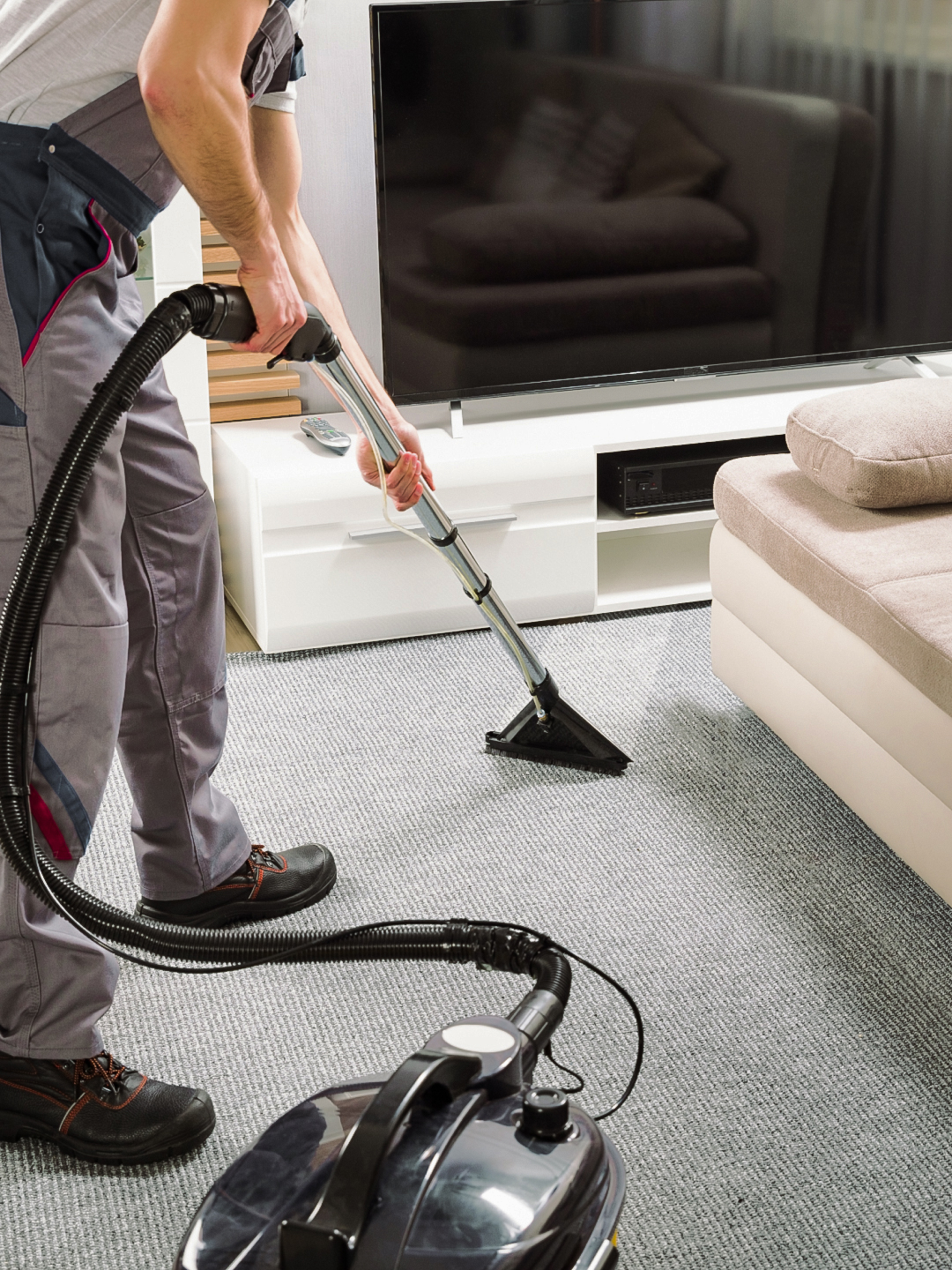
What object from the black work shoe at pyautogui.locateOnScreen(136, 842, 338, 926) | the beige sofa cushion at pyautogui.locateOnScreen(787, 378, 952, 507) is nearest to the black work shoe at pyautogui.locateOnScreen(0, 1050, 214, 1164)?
the black work shoe at pyautogui.locateOnScreen(136, 842, 338, 926)

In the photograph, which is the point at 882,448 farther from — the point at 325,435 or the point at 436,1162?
the point at 436,1162

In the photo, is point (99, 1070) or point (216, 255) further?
point (216, 255)

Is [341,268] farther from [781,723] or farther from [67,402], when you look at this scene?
[67,402]

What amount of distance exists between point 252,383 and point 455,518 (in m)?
0.63

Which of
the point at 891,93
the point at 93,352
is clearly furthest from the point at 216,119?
the point at 891,93

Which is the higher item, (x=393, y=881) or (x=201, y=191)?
(x=201, y=191)

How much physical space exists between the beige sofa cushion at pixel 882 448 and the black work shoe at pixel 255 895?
95 centimetres

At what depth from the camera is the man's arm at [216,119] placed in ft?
3.76

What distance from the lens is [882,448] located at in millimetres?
1959

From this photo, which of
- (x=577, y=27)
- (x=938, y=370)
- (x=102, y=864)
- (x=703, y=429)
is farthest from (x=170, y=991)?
(x=938, y=370)

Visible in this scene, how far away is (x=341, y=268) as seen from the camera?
9.98 ft

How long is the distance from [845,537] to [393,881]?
2.67 feet

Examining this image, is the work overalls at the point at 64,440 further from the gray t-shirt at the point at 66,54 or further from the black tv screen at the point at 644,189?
the black tv screen at the point at 644,189

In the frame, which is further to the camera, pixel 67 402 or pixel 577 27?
pixel 577 27
